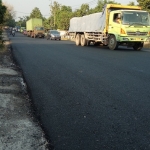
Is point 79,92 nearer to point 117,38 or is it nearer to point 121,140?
point 121,140

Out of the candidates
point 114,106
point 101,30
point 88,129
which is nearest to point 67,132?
point 88,129

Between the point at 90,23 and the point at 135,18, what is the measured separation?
5764mm

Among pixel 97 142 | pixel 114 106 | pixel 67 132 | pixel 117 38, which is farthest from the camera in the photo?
pixel 117 38

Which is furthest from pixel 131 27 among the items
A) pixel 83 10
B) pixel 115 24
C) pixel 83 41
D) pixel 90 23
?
pixel 83 10

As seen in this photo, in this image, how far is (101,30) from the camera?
19.5m

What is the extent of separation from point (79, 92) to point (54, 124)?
6.59 ft

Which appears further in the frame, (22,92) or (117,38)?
(117,38)

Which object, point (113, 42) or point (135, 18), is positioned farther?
point (113, 42)

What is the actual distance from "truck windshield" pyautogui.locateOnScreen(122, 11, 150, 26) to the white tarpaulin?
Answer: 236 cm

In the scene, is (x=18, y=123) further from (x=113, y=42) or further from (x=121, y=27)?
(x=113, y=42)

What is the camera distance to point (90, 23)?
72.9ft

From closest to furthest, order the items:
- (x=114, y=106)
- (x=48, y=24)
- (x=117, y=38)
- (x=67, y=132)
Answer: (x=67, y=132) < (x=114, y=106) < (x=117, y=38) < (x=48, y=24)

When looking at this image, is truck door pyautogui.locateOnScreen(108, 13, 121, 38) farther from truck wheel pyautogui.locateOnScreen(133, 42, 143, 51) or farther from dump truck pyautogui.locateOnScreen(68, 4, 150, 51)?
truck wheel pyautogui.locateOnScreen(133, 42, 143, 51)

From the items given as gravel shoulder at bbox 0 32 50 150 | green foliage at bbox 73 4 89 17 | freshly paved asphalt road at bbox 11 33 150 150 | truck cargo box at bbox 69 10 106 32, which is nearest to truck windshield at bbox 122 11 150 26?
truck cargo box at bbox 69 10 106 32
